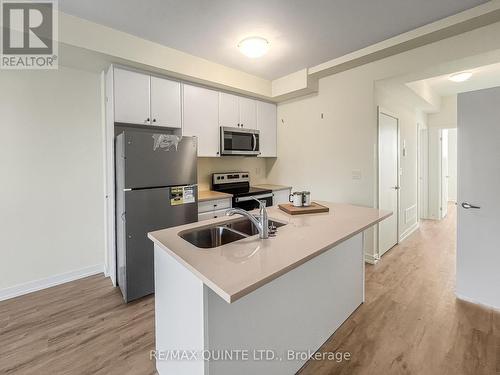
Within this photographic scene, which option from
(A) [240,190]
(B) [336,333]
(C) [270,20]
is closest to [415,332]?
(B) [336,333]

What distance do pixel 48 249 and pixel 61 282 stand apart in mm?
410

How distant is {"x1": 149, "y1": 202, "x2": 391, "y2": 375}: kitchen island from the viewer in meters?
1.05

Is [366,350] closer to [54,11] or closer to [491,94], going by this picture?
[491,94]

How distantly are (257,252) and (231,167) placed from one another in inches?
112

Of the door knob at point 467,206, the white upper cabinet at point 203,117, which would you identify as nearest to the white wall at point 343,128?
the door knob at point 467,206

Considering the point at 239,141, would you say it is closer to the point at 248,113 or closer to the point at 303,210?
the point at 248,113

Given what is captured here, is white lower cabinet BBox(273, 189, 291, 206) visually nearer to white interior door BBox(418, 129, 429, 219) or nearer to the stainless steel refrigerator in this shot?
the stainless steel refrigerator

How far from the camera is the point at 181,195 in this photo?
262 cm

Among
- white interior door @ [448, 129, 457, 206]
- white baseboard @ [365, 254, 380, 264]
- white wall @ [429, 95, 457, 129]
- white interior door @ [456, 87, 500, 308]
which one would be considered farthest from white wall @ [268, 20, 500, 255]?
white interior door @ [448, 129, 457, 206]

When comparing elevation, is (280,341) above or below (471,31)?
below

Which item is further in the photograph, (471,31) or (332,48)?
(332,48)

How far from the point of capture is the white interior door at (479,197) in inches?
83.6

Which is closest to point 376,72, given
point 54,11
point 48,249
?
point 54,11

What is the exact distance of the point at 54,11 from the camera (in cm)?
199
